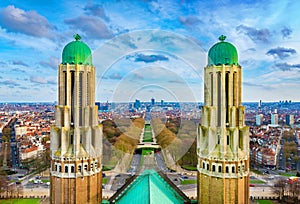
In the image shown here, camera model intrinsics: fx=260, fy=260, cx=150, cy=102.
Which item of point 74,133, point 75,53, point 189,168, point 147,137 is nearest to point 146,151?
point 147,137

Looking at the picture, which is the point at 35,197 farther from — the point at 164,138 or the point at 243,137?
the point at 243,137

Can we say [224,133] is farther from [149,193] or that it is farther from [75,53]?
[75,53]

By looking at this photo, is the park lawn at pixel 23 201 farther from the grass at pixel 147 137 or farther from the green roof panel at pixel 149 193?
the grass at pixel 147 137

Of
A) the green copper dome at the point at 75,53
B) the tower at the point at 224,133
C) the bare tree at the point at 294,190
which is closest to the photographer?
the tower at the point at 224,133

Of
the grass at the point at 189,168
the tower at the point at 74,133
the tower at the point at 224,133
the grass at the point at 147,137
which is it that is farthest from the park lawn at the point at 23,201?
the tower at the point at 224,133

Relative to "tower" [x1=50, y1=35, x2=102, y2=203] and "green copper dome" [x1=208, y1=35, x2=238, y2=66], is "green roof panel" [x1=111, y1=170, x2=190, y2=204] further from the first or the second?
"green copper dome" [x1=208, y1=35, x2=238, y2=66]

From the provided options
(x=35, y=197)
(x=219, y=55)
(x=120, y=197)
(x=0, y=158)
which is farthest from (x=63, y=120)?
(x=0, y=158)

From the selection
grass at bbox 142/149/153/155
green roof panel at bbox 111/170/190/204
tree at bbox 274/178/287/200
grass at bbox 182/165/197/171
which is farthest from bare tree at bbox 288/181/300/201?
green roof panel at bbox 111/170/190/204
